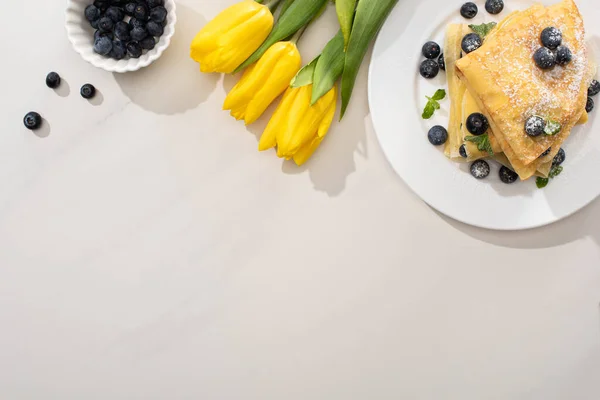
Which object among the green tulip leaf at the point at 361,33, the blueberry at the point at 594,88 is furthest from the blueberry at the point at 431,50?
the blueberry at the point at 594,88

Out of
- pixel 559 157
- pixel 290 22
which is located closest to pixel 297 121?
pixel 290 22

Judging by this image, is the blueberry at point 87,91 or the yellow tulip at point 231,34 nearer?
the yellow tulip at point 231,34

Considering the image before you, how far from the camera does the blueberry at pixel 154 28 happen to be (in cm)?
153

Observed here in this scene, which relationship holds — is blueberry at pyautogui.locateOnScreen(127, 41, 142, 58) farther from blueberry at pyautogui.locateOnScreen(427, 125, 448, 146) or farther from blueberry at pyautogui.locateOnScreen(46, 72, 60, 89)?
blueberry at pyautogui.locateOnScreen(427, 125, 448, 146)

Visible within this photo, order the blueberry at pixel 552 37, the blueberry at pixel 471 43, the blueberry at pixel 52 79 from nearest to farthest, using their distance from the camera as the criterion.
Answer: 1. the blueberry at pixel 552 37
2. the blueberry at pixel 471 43
3. the blueberry at pixel 52 79

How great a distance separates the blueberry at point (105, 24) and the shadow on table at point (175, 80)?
0.48 ft

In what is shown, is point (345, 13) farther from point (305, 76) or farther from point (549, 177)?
point (549, 177)

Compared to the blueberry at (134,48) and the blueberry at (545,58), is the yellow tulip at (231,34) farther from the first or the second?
the blueberry at (545,58)

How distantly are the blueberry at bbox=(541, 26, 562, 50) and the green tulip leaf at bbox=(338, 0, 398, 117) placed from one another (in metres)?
0.37

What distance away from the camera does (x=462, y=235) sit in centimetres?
167

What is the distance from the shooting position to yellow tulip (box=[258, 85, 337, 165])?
1.54m

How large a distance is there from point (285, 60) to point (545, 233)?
2.74 ft

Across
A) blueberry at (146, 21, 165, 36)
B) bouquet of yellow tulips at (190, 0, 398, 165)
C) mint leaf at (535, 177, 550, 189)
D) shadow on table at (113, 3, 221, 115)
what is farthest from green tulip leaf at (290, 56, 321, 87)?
mint leaf at (535, 177, 550, 189)

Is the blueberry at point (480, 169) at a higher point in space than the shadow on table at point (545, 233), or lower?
higher
